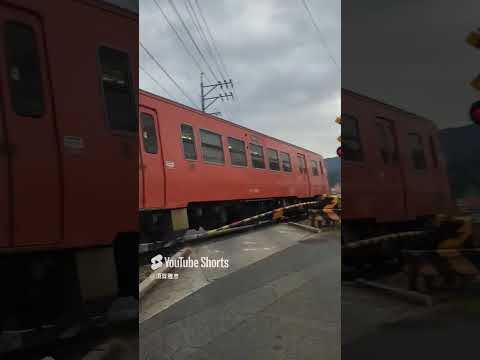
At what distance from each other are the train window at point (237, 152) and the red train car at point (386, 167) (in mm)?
423

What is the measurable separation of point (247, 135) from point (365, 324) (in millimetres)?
753

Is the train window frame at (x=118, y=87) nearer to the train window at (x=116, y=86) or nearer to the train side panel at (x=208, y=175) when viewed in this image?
the train window at (x=116, y=86)

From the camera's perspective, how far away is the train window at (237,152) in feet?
4.66

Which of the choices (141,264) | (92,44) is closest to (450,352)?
(141,264)

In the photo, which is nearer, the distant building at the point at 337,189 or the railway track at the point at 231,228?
the distant building at the point at 337,189

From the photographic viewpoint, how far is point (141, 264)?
4.80 feet

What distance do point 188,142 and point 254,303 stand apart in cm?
67

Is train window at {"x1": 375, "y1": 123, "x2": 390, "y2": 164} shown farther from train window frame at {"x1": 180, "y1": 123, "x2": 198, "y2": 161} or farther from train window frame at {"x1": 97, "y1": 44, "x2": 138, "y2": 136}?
train window frame at {"x1": 97, "y1": 44, "x2": 138, "y2": 136}

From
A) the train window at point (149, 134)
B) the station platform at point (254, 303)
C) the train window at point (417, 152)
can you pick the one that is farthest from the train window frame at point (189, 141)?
the train window at point (417, 152)

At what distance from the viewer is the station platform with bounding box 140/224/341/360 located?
118 centimetres

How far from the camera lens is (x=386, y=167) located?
1128 mm

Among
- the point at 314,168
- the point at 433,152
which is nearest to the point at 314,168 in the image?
the point at 314,168

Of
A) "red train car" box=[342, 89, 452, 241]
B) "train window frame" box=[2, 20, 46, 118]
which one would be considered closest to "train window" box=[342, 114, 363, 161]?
"red train car" box=[342, 89, 452, 241]

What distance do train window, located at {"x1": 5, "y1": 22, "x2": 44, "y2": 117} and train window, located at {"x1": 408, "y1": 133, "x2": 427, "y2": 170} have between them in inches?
56.6
